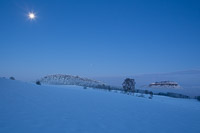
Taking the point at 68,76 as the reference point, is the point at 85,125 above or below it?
below

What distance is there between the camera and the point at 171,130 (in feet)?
15.8

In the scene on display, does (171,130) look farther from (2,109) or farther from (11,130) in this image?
(2,109)

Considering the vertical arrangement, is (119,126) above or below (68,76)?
below

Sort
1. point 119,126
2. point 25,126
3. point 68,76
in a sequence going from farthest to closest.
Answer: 1. point 68,76
2. point 119,126
3. point 25,126

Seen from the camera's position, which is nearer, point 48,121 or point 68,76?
point 48,121

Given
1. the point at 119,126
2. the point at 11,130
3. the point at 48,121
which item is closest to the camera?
the point at 11,130

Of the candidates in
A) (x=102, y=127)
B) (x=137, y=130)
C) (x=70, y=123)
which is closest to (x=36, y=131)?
(x=70, y=123)

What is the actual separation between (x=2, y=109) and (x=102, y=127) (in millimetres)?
3361

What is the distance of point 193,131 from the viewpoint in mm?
4980

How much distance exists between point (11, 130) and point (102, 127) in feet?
7.94

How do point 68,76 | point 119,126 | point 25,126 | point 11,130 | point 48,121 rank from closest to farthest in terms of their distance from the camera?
1. point 11,130
2. point 25,126
3. point 48,121
4. point 119,126
5. point 68,76

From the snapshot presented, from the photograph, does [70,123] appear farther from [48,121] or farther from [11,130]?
[11,130]

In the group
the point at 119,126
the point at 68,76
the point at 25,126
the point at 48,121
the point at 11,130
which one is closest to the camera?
the point at 11,130

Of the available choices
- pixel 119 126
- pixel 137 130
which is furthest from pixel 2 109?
pixel 137 130
